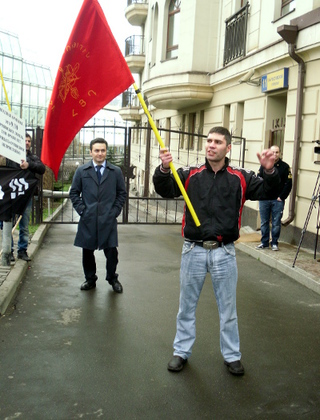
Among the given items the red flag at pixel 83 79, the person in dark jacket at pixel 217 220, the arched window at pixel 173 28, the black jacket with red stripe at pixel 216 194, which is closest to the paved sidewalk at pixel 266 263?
the red flag at pixel 83 79

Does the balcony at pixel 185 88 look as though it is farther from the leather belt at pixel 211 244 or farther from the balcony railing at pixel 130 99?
the balcony railing at pixel 130 99

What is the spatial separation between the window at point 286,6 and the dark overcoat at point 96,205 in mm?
6513

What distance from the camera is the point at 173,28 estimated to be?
1864cm

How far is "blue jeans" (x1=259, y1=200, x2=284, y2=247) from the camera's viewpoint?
10.2 m

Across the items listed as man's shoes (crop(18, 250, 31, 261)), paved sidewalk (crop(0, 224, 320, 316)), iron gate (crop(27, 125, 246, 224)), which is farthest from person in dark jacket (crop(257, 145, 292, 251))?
man's shoes (crop(18, 250, 31, 261))

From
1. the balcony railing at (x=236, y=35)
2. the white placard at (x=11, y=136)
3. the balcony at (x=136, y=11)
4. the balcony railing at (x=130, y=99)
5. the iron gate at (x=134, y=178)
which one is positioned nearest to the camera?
the white placard at (x=11, y=136)

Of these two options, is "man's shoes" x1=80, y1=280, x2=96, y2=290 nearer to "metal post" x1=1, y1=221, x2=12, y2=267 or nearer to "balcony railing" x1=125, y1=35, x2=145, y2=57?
"metal post" x1=1, y1=221, x2=12, y2=267

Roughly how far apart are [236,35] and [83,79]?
10.8m

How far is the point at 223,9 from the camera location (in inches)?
627

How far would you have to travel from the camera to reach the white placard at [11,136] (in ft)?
21.4

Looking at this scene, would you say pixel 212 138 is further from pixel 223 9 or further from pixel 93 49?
pixel 223 9

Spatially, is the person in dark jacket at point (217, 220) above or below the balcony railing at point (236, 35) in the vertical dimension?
below

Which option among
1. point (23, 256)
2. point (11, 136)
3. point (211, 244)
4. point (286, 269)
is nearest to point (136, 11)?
point (23, 256)

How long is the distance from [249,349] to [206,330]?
634mm
